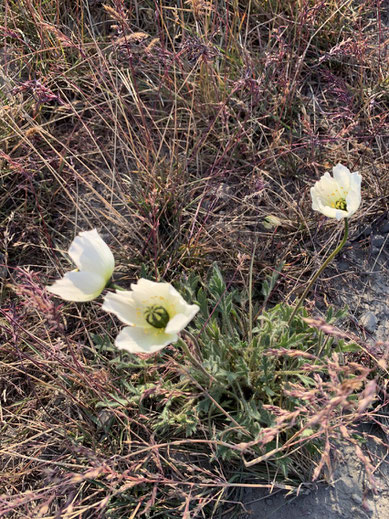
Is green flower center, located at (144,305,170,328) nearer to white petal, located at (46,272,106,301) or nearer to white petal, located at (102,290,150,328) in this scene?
white petal, located at (102,290,150,328)

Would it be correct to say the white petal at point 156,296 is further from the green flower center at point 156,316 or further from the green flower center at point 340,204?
the green flower center at point 340,204

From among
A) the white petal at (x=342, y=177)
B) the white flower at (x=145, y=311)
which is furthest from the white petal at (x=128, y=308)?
the white petal at (x=342, y=177)

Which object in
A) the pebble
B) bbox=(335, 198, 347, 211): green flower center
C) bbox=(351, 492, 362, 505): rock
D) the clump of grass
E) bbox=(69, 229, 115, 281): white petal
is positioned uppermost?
bbox=(69, 229, 115, 281): white petal

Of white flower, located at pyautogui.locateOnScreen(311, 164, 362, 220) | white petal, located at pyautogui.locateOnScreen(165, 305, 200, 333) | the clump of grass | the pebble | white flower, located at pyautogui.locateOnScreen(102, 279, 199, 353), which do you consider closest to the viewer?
white petal, located at pyautogui.locateOnScreen(165, 305, 200, 333)

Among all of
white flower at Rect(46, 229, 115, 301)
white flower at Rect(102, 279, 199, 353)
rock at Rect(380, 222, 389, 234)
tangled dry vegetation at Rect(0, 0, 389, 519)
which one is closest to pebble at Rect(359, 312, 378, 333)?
tangled dry vegetation at Rect(0, 0, 389, 519)

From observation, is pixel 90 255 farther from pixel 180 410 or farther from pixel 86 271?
pixel 180 410

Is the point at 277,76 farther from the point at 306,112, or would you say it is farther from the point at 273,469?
the point at 273,469

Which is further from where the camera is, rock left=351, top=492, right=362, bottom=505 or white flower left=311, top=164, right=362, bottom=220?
rock left=351, top=492, right=362, bottom=505
